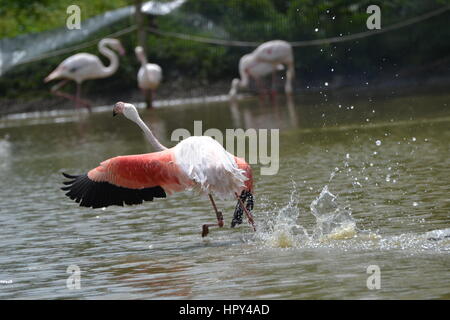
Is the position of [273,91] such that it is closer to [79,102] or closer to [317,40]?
[317,40]

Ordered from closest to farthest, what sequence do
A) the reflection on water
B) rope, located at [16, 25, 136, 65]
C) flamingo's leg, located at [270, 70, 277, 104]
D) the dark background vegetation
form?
the reflection on water < the dark background vegetation < flamingo's leg, located at [270, 70, 277, 104] < rope, located at [16, 25, 136, 65]

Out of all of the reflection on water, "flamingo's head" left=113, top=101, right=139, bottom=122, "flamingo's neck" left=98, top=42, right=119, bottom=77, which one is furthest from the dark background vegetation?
"flamingo's head" left=113, top=101, right=139, bottom=122

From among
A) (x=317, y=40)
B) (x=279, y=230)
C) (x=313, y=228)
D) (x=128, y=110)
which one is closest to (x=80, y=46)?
(x=317, y=40)

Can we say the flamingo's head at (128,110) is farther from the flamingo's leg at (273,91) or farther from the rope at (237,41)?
the rope at (237,41)

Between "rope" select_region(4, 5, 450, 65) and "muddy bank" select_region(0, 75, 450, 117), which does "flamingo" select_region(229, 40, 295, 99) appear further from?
"rope" select_region(4, 5, 450, 65)

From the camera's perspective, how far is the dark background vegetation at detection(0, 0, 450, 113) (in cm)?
2203

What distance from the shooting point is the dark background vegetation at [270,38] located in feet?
72.3

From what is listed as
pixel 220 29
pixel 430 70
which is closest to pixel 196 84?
pixel 220 29

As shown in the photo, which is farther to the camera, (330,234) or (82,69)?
(82,69)

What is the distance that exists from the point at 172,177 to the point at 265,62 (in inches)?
595

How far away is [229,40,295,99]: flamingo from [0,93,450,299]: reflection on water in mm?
7695

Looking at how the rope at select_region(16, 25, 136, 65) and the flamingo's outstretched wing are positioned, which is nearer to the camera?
the flamingo's outstretched wing

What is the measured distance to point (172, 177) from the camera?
7.97 m
